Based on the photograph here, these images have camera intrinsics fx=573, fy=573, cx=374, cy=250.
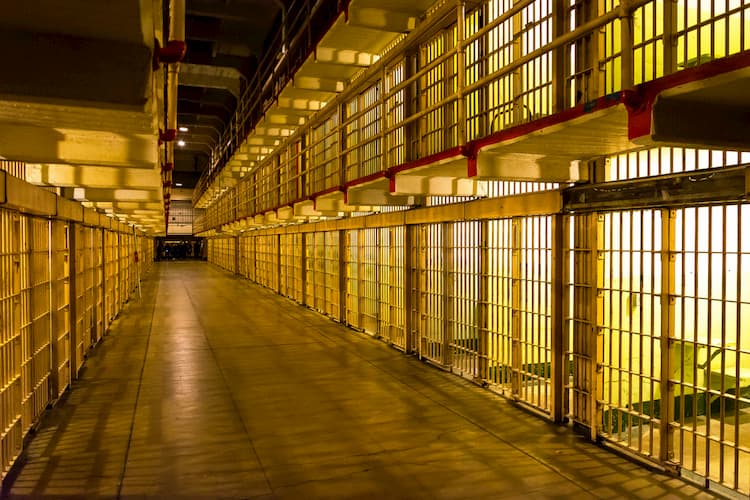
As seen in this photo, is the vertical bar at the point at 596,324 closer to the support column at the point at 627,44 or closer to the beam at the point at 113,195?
the support column at the point at 627,44

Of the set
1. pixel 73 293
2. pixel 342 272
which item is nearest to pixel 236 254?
pixel 342 272

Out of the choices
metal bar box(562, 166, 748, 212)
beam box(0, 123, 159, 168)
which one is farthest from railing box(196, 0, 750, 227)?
beam box(0, 123, 159, 168)

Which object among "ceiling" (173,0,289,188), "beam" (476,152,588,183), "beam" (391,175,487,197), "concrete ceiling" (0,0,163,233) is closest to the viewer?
"concrete ceiling" (0,0,163,233)

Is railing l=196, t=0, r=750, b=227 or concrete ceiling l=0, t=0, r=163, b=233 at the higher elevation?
railing l=196, t=0, r=750, b=227

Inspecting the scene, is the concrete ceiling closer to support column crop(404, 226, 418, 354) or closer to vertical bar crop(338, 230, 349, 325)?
support column crop(404, 226, 418, 354)

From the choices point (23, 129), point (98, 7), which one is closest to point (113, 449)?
point (23, 129)

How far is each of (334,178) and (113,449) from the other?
342 inches

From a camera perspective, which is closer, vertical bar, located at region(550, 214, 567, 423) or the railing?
the railing

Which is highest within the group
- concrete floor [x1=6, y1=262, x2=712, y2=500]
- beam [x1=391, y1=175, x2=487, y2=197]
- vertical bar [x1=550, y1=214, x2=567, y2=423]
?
beam [x1=391, y1=175, x2=487, y2=197]

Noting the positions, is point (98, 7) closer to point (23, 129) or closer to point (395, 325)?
point (23, 129)

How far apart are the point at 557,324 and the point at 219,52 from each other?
1583 cm

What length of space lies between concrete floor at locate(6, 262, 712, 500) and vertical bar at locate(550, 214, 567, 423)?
0.26 m

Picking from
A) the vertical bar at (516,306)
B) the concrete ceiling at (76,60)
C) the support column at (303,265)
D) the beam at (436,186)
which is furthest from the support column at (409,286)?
the support column at (303,265)

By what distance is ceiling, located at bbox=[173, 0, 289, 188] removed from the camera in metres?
14.4
